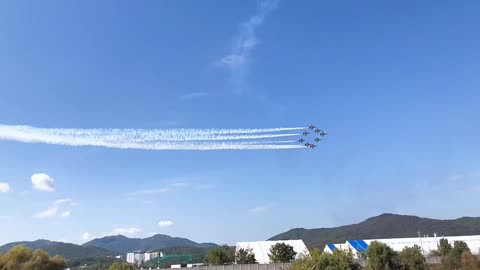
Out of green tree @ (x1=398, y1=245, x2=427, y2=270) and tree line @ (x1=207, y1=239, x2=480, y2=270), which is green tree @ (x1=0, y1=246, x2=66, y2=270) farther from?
green tree @ (x1=398, y1=245, x2=427, y2=270)

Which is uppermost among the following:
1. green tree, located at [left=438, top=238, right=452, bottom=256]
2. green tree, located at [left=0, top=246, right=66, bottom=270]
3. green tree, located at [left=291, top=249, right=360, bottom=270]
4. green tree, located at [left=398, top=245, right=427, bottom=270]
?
green tree, located at [left=0, top=246, right=66, bottom=270]

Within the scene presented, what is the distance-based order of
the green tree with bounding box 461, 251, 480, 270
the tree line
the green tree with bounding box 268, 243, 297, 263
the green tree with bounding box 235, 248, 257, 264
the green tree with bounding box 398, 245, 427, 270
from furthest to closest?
the green tree with bounding box 235, 248, 257, 264 < the green tree with bounding box 268, 243, 297, 263 < the green tree with bounding box 398, 245, 427, 270 < the green tree with bounding box 461, 251, 480, 270 < the tree line

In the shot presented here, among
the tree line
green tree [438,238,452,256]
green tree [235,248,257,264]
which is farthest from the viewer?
green tree [235,248,257,264]

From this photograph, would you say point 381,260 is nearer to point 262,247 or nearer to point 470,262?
point 470,262

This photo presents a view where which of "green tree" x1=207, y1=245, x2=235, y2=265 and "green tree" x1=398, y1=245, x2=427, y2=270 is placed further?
"green tree" x1=207, y1=245, x2=235, y2=265

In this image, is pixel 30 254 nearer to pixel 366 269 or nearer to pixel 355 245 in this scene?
pixel 366 269

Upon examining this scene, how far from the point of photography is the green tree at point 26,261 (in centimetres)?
6756

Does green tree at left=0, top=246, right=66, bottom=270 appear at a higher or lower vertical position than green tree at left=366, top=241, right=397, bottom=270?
higher

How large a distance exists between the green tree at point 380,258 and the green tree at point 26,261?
185 ft

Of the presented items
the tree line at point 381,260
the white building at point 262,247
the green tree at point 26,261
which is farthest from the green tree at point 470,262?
the green tree at point 26,261

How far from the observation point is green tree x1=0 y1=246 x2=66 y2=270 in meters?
67.6

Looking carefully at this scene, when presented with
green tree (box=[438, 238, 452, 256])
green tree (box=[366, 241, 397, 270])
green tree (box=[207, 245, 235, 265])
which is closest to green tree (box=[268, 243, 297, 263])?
green tree (box=[207, 245, 235, 265])

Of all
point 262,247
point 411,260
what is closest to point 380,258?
point 411,260

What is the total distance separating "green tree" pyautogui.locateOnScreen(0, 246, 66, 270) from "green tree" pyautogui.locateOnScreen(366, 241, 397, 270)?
56458 mm
